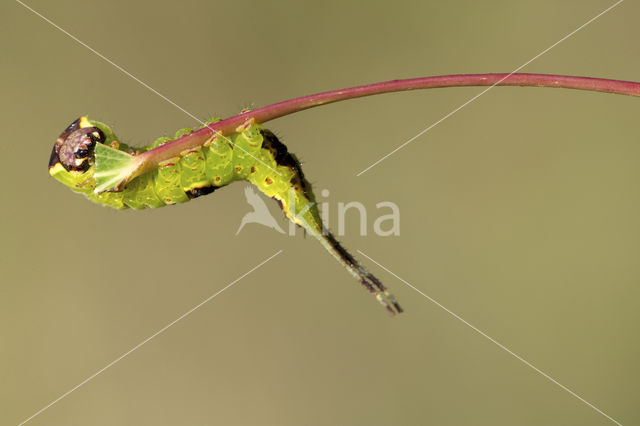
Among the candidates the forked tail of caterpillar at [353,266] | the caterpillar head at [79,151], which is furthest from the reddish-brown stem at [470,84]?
the caterpillar head at [79,151]

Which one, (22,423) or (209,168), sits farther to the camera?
(22,423)

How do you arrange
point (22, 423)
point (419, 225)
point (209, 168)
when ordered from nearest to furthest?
point (209, 168)
point (22, 423)
point (419, 225)

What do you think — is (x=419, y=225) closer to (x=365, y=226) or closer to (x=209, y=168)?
(x=365, y=226)

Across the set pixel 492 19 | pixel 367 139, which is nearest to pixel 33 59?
pixel 367 139

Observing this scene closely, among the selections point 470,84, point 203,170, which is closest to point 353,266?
point 203,170

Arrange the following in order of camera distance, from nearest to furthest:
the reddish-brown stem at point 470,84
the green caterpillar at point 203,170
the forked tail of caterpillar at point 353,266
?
the reddish-brown stem at point 470,84 < the forked tail of caterpillar at point 353,266 < the green caterpillar at point 203,170

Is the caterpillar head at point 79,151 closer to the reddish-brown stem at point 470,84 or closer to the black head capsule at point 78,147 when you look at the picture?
the black head capsule at point 78,147

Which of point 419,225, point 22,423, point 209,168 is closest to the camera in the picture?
point 209,168

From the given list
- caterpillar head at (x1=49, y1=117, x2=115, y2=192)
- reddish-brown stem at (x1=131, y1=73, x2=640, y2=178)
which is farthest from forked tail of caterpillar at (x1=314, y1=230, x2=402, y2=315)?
caterpillar head at (x1=49, y1=117, x2=115, y2=192)
